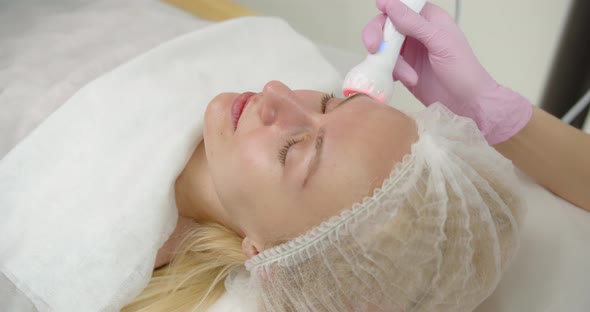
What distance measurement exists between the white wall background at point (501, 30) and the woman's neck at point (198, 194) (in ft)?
2.57

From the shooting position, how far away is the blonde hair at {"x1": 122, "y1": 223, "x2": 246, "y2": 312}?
94 cm

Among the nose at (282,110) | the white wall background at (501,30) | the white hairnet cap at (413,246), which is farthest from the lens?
the white wall background at (501,30)

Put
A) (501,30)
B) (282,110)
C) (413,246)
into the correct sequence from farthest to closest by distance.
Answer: (501,30) → (282,110) → (413,246)

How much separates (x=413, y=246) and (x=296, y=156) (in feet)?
0.74

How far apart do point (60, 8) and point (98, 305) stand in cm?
73

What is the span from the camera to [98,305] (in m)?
0.83

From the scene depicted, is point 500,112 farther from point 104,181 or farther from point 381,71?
point 104,181

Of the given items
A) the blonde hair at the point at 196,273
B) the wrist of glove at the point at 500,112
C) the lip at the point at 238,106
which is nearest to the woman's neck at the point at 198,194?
the blonde hair at the point at 196,273

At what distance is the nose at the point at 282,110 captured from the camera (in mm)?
820

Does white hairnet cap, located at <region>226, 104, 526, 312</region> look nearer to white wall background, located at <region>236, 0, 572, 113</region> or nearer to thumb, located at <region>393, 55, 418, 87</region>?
thumb, located at <region>393, 55, 418, 87</region>

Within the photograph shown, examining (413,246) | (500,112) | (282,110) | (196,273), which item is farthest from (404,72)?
(196,273)

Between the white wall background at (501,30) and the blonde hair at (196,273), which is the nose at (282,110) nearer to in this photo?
the blonde hair at (196,273)

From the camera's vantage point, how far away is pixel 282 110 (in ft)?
2.73

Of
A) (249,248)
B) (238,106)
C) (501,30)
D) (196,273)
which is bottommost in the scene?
(196,273)
